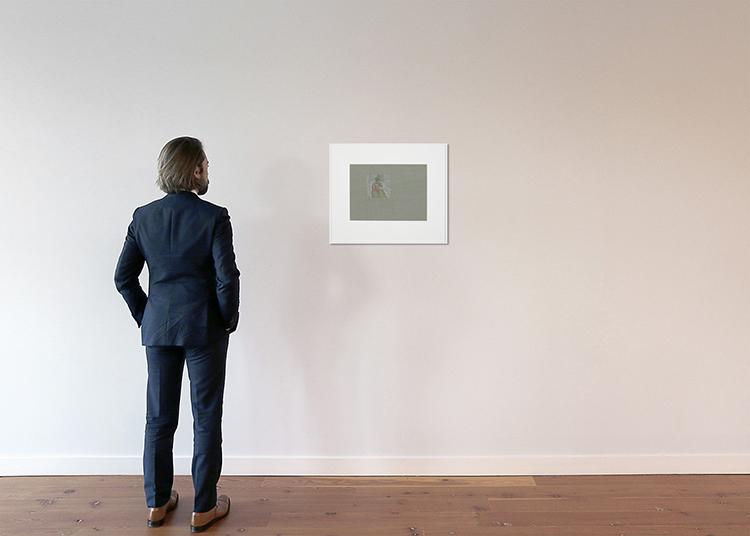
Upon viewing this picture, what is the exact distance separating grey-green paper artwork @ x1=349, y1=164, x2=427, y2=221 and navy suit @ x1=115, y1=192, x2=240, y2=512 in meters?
0.79

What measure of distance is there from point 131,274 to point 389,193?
1.35m

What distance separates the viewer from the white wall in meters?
2.59

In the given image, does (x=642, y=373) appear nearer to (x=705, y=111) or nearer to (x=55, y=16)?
(x=705, y=111)

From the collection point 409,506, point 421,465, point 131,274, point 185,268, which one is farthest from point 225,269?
point 421,465

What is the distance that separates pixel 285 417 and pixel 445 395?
903 mm

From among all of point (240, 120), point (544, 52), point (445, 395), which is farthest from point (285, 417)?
point (544, 52)

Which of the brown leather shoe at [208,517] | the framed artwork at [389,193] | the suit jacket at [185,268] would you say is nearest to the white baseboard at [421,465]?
the brown leather shoe at [208,517]

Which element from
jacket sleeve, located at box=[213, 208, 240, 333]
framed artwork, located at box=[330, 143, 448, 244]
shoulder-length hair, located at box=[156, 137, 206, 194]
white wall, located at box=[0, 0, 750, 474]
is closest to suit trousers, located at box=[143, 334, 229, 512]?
jacket sleeve, located at box=[213, 208, 240, 333]

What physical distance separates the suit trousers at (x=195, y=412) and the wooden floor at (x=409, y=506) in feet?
0.67

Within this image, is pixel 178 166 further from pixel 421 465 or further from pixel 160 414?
pixel 421 465

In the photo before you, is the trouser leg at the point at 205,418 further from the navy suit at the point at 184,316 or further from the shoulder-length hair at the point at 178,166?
the shoulder-length hair at the point at 178,166

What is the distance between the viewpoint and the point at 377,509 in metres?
2.26

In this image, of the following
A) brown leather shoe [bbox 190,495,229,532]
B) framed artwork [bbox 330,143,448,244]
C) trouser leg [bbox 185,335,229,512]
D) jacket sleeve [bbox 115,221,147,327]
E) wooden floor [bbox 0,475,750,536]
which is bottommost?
wooden floor [bbox 0,475,750,536]

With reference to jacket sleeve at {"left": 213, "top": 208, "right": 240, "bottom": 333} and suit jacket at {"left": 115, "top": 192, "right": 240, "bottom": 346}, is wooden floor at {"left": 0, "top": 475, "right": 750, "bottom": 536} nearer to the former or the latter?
suit jacket at {"left": 115, "top": 192, "right": 240, "bottom": 346}
